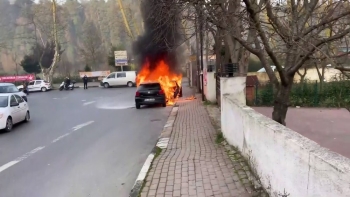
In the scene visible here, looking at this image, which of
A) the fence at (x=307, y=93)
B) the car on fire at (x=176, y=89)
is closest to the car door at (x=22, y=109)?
the car on fire at (x=176, y=89)

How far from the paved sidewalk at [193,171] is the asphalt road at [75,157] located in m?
0.50

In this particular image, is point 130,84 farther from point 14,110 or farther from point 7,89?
point 14,110

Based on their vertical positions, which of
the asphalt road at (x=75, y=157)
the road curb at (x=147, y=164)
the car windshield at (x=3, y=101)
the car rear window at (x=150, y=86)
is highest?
the car rear window at (x=150, y=86)

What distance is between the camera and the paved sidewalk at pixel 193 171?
5.05 meters

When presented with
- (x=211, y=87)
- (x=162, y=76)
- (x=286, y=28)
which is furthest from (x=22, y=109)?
(x=286, y=28)

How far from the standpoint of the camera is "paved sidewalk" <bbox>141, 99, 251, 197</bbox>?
5051 millimetres

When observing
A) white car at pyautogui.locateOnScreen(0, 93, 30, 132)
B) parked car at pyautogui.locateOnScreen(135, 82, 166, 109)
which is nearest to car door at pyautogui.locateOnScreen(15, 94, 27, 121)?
white car at pyautogui.locateOnScreen(0, 93, 30, 132)

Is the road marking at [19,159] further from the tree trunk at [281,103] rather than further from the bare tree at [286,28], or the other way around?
the tree trunk at [281,103]

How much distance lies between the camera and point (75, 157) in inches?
306

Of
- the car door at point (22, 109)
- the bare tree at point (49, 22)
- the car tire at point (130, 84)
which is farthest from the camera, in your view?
the bare tree at point (49, 22)

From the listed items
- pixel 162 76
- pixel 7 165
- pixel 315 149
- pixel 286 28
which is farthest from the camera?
pixel 162 76

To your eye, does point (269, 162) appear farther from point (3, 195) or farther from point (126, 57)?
point (126, 57)

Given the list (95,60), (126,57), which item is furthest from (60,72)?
(126,57)

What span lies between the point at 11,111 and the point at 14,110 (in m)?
0.34
